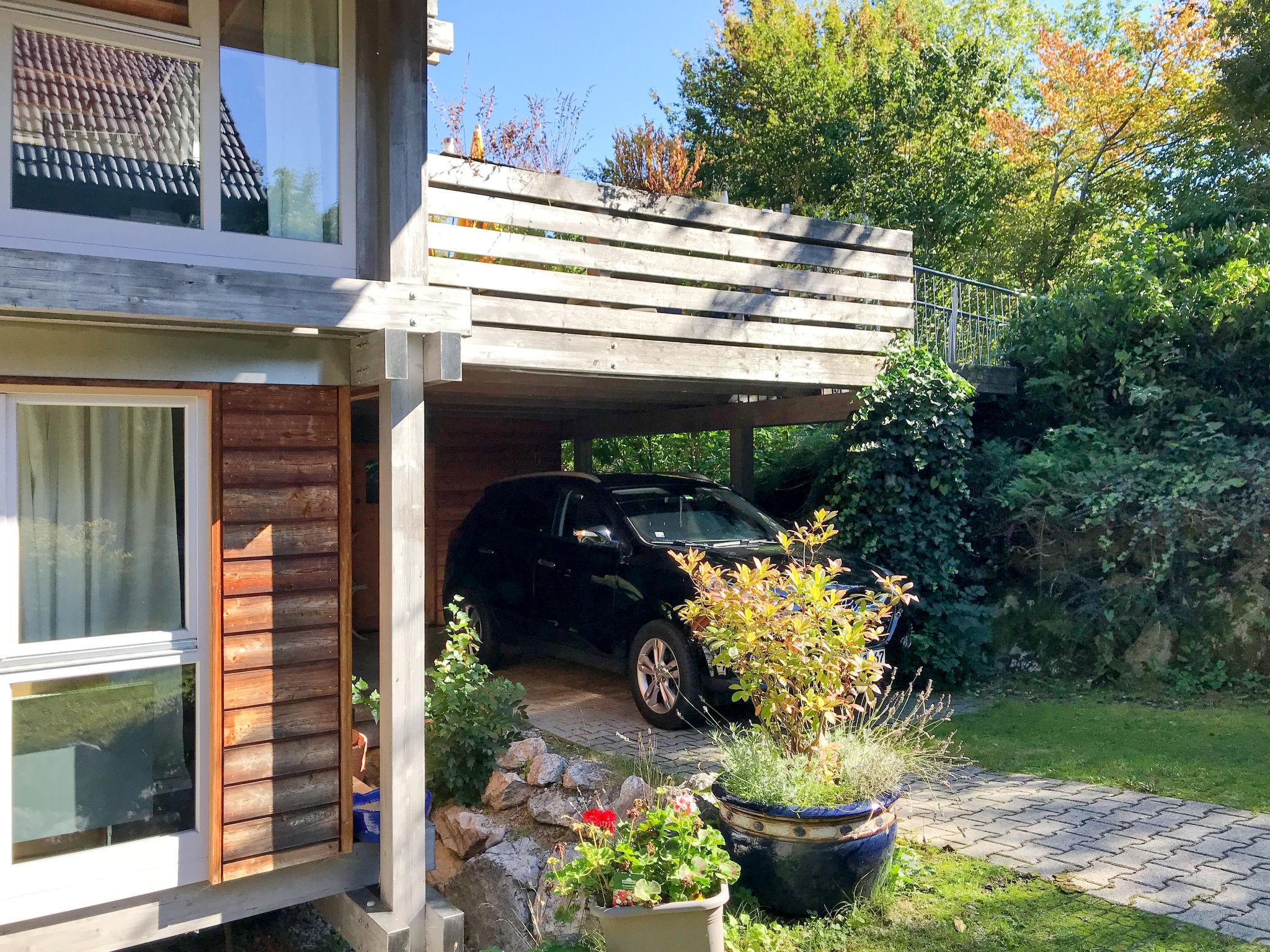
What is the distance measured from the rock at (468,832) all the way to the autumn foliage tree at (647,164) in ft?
15.0

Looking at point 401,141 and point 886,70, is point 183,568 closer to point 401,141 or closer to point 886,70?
point 401,141

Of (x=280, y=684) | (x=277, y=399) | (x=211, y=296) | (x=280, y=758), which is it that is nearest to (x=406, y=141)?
(x=211, y=296)

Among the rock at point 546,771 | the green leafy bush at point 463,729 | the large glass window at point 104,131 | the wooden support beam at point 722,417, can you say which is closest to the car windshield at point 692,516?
the wooden support beam at point 722,417

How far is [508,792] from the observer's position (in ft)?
18.9

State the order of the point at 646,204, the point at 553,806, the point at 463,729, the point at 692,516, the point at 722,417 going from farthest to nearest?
the point at 722,417 < the point at 692,516 < the point at 646,204 < the point at 463,729 < the point at 553,806

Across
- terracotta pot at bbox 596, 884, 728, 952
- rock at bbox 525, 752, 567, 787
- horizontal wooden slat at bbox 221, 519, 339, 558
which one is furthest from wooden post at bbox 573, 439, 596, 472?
terracotta pot at bbox 596, 884, 728, 952

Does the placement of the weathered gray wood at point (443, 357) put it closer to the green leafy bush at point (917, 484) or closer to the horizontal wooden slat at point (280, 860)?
the horizontal wooden slat at point (280, 860)

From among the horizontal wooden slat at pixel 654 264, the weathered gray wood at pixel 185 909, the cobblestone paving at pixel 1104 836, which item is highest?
the horizontal wooden slat at pixel 654 264

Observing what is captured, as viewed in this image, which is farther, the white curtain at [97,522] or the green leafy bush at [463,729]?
the green leafy bush at [463,729]

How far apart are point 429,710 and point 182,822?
179 cm

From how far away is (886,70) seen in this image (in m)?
17.3

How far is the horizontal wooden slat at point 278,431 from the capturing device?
452 cm

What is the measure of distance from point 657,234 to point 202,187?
3.76 meters

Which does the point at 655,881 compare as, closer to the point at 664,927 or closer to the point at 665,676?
the point at 664,927
